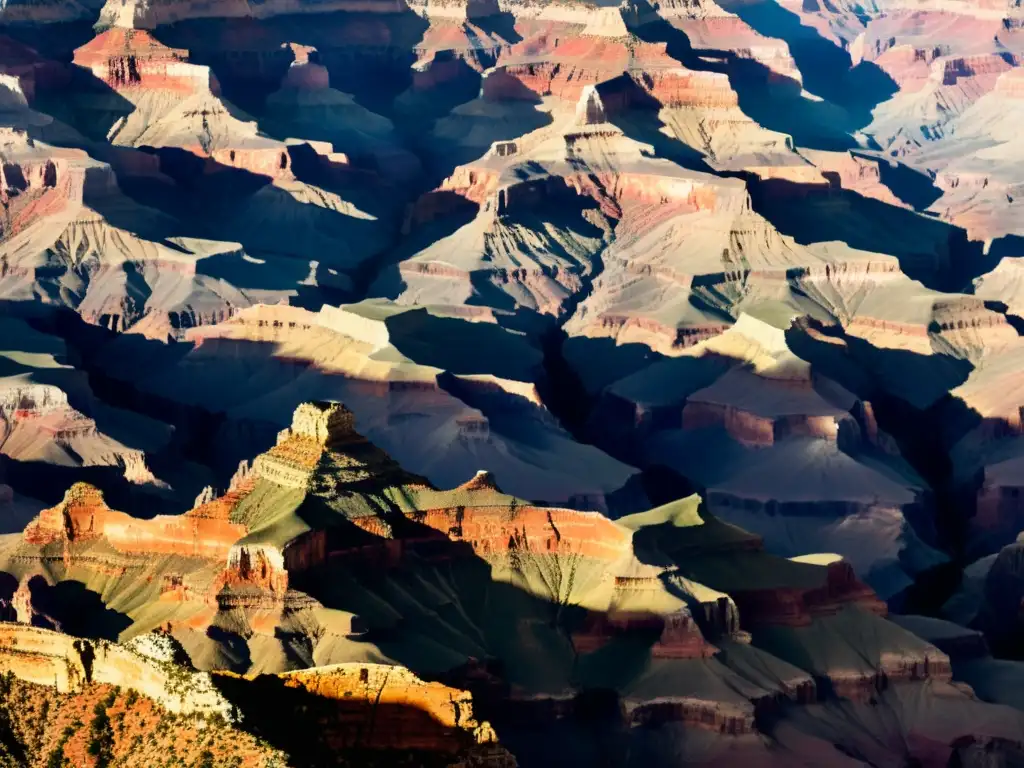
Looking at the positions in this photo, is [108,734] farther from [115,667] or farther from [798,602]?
[798,602]

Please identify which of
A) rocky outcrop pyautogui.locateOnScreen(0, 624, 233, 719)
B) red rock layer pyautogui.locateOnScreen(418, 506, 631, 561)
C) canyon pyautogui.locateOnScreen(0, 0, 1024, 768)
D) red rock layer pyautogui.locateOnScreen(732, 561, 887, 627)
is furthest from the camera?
red rock layer pyautogui.locateOnScreen(732, 561, 887, 627)

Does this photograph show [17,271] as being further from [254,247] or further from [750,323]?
[750,323]

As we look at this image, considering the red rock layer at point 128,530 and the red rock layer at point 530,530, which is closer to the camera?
the red rock layer at point 128,530

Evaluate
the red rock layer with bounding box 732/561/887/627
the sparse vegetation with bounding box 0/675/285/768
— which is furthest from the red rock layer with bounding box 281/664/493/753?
the red rock layer with bounding box 732/561/887/627

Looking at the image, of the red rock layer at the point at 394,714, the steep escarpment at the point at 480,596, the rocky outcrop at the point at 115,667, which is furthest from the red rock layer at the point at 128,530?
the rocky outcrop at the point at 115,667

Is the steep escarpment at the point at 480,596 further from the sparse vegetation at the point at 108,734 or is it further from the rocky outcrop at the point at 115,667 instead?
the sparse vegetation at the point at 108,734

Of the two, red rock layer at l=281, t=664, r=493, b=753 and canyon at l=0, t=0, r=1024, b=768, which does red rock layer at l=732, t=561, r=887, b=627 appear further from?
red rock layer at l=281, t=664, r=493, b=753

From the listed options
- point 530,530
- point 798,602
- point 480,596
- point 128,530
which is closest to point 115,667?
point 480,596

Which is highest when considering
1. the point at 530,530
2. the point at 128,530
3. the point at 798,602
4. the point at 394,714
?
the point at 394,714

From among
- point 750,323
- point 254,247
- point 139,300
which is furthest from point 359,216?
point 750,323

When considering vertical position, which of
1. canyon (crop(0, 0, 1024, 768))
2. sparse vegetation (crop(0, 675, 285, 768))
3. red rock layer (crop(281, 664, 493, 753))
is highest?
sparse vegetation (crop(0, 675, 285, 768))

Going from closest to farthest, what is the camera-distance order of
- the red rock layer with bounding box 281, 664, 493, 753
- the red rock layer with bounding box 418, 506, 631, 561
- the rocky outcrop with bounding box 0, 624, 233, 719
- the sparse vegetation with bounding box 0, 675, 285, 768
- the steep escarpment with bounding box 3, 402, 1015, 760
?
the sparse vegetation with bounding box 0, 675, 285, 768 < the rocky outcrop with bounding box 0, 624, 233, 719 < the red rock layer with bounding box 281, 664, 493, 753 < the steep escarpment with bounding box 3, 402, 1015, 760 < the red rock layer with bounding box 418, 506, 631, 561
